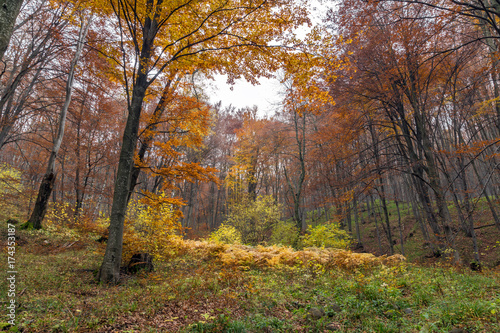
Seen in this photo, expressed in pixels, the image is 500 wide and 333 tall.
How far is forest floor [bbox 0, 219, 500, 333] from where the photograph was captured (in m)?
2.88

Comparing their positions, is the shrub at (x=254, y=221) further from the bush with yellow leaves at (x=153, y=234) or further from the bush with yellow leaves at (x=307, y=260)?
the bush with yellow leaves at (x=153, y=234)

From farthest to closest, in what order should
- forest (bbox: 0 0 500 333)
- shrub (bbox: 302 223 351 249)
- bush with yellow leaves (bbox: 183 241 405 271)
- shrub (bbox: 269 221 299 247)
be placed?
shrub (bbox: 269 221 299 247) < shrub (bbox: 302 223 351 249) < bush with yellow leaves (bbox: 183 241 405 271) < forest (bbox: 0 0 500 333)

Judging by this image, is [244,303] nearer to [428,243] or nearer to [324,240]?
[324,240]

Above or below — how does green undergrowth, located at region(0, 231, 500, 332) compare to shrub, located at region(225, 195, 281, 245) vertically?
below

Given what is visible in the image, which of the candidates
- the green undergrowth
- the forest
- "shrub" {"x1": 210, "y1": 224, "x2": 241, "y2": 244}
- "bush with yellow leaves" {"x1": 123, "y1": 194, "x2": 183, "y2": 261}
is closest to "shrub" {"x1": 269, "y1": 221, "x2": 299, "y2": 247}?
the forest

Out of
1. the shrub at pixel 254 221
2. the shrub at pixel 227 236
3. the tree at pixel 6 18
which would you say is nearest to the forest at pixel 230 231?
the tree at pixel 6 18

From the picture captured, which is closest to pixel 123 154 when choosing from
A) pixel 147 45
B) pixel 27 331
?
pixel 147 45

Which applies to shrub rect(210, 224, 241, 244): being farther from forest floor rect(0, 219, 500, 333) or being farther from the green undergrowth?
the green undergrowth

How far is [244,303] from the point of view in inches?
150

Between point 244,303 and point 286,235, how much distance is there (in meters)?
9.03

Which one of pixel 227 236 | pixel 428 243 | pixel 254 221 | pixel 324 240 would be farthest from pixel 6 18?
pixel 428 243

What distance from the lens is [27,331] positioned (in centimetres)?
246

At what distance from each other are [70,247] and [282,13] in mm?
10411

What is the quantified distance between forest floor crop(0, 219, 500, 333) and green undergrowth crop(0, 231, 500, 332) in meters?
0.01
